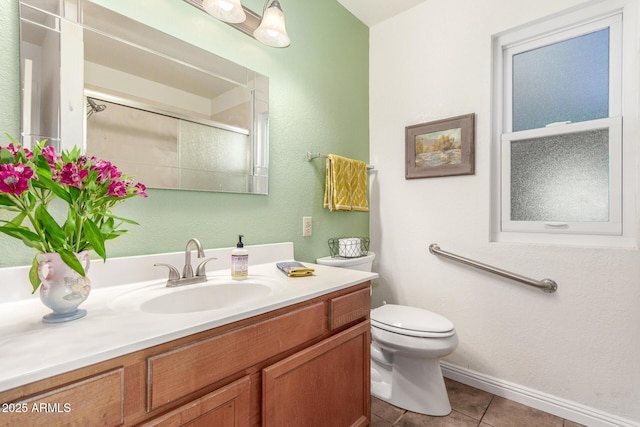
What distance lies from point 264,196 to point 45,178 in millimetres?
949

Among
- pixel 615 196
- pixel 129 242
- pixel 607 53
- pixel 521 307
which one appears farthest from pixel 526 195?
pixel 129 242

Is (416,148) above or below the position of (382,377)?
above

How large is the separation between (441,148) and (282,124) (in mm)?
1029

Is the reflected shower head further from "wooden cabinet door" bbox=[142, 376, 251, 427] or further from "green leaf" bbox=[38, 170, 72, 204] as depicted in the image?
"wooden cabinet door" bbox=[142, 376, 251, 427]

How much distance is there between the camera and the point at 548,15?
1.60 metres

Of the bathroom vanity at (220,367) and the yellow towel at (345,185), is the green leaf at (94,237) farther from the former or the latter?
the yellow towel at (345,185)

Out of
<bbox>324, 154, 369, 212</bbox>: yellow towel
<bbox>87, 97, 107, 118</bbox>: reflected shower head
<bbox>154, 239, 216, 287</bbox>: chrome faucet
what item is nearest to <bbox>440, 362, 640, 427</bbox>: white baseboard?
<bbox>324, 154, 369, 212</bbox>: yellow towel

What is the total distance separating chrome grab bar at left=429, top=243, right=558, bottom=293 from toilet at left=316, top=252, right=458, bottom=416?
16.3 inches

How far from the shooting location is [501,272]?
1.69 m

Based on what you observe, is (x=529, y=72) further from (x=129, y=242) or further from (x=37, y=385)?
(x=37, y=385)

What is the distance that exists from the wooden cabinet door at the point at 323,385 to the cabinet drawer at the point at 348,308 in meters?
0.04

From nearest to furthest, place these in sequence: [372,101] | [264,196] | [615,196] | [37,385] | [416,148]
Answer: [37,385]
[615,196]
[264,196]
[416,148]
[372,101]

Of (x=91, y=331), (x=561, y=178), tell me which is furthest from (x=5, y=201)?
(x=561, y=178)

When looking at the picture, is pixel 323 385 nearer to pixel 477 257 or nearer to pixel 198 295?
pixel 198 295
